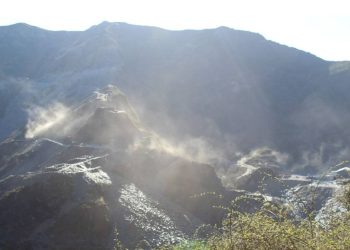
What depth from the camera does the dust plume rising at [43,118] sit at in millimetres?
121375

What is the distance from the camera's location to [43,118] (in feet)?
478

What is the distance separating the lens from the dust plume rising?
398 feet

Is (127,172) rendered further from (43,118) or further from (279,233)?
(43,118)

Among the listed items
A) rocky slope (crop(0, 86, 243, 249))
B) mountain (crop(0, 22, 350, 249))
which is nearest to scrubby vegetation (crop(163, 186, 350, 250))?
mountain (crop(0, 22, 350, 249))

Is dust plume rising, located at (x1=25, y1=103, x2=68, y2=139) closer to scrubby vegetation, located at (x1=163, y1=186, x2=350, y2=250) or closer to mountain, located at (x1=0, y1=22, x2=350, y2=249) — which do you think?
mountain, located at (x1=0, y1=22, x2=350, y2=249)

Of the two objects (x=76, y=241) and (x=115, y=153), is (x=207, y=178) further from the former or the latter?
(x=76, y=241)

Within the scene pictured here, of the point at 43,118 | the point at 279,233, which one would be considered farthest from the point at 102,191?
the point at 43,118

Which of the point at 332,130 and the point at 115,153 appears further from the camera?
the point at 332,130

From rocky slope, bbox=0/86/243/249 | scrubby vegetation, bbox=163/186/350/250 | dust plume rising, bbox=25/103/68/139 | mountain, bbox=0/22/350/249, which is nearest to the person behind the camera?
scrubby vegetation, bbox=163/186/350/250

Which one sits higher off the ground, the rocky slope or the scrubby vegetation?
the scrubby vegetation

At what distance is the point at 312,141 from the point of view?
172 meters

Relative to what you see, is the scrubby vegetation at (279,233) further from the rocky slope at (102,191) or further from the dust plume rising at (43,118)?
the dust plume rising at (43,118)

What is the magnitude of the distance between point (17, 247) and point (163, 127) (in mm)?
112045

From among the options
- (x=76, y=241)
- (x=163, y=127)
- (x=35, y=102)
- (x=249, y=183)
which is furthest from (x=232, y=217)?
(x=35, y=102)
